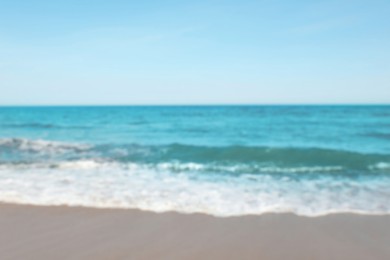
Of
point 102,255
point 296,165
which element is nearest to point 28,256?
point 102,255

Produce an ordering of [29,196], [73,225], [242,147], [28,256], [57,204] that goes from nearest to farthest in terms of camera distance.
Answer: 1. [28,256]
2. [73,225]
3. [57,204]
4. [29,196]
5. [242,147]

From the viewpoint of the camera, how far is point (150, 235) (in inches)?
205

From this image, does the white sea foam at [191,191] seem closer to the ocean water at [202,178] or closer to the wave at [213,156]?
the ocean water at [202,178]

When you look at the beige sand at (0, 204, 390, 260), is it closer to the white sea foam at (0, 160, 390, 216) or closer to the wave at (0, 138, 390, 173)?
the white sea foam at (0, 160, 390, 216)

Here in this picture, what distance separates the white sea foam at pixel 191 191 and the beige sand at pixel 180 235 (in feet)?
1.47

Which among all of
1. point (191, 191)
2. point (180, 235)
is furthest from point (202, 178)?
point (180, 235)

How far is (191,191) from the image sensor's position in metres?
7.93

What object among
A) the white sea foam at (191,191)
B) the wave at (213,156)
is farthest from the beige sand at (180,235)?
the wave at (213,156)

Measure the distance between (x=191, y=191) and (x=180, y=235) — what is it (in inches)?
107

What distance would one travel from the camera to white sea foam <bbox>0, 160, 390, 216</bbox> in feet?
21.9

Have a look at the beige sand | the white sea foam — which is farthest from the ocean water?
the beige sand

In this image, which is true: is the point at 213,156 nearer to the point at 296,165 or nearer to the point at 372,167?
the point at 296,165

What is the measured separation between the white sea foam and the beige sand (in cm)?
45

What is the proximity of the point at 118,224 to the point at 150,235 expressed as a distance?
687 mm
